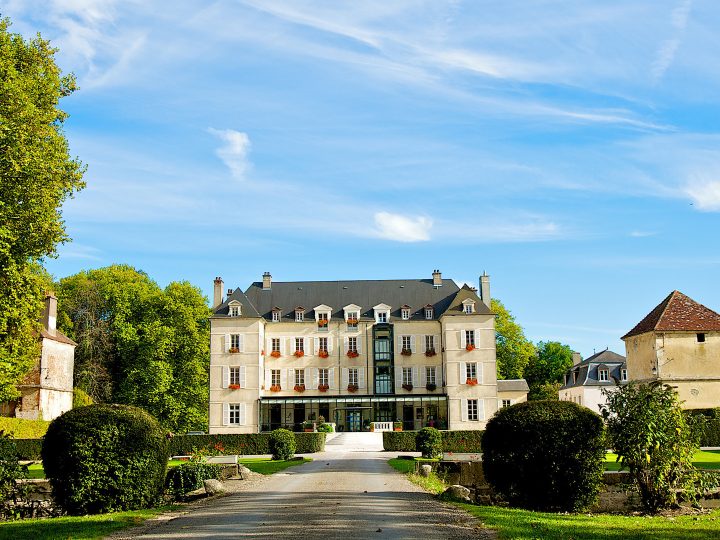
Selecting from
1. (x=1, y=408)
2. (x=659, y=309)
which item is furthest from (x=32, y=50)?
(x=659, y=309)

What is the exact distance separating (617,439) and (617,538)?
484cm

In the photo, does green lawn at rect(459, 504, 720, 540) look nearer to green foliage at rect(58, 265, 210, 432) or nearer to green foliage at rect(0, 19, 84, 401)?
green foliage at rect(0, 19, 84, 401)

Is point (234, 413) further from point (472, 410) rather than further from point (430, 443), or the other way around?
point (430, 443)

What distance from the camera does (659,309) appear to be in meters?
37.9

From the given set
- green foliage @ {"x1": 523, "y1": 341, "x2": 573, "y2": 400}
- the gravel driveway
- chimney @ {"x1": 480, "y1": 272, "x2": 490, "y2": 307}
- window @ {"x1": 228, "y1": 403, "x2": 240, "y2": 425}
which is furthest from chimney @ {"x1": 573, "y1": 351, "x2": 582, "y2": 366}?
the gravel driveway

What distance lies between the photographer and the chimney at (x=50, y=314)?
42594 mm

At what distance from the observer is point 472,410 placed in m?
47.9

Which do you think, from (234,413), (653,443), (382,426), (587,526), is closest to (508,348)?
(382,426)

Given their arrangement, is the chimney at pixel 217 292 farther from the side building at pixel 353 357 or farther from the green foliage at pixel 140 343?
the green foliage at pixel 140 343

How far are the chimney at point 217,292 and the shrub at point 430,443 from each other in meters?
23.9

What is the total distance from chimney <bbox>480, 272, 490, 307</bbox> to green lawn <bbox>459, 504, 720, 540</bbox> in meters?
38.9

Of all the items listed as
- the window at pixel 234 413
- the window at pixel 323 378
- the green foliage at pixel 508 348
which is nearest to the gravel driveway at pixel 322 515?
the window at pixel 234 413

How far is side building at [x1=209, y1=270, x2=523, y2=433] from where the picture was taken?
48.1m

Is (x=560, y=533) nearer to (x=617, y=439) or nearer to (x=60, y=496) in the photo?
(x=617, y=439)
